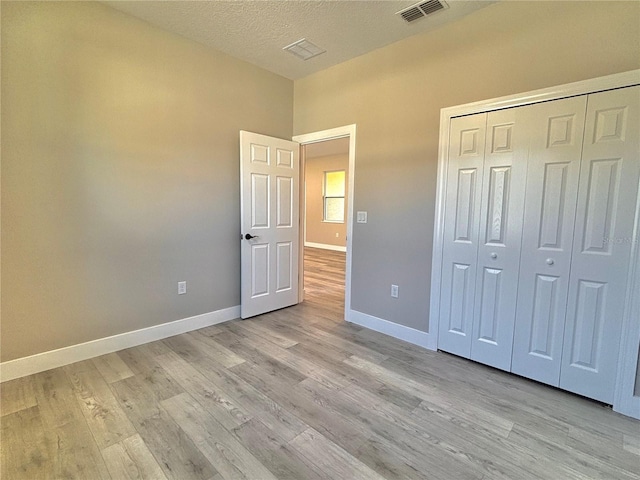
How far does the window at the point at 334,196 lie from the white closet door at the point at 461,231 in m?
5.93

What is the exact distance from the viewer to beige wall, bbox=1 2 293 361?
2068mm

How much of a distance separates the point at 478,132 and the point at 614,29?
878mm

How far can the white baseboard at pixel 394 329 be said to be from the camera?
2693 millimetres

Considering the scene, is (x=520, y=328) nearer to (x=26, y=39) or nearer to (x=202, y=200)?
(x=202, y=200)

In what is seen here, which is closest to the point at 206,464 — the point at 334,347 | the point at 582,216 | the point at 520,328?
the point at 334,347

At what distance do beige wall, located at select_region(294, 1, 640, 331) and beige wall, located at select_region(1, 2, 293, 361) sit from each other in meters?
1.25

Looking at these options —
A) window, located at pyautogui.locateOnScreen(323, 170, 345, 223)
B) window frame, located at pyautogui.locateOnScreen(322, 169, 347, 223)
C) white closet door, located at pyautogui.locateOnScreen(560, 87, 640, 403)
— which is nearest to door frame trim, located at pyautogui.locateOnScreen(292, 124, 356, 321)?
white closet door, located at pyautogui.locateOnScreen(560, 87, 640, 403)

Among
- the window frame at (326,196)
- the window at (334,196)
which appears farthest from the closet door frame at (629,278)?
the window at (334,196)

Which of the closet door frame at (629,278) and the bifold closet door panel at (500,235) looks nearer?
the closet door frame at (629,278)

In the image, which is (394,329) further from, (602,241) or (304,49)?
(304,49)

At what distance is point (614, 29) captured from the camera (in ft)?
5.90

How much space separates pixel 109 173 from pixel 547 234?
3.40 meters

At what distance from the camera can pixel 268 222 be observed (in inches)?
134

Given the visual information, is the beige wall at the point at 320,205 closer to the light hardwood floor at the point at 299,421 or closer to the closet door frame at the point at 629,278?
the light hardwood floor at the point at 299,421
